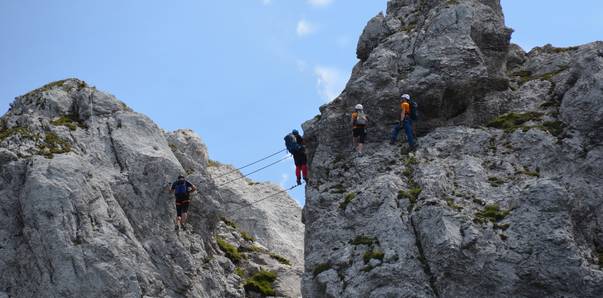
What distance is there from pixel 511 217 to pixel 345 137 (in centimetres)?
1071

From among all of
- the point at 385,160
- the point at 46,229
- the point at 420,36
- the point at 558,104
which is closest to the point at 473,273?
the point at 385,160

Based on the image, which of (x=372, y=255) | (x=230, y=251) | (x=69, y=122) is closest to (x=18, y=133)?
(x=69, y=122)

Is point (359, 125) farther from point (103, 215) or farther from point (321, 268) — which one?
point (103, 215)

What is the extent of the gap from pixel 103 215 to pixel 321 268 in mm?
10892

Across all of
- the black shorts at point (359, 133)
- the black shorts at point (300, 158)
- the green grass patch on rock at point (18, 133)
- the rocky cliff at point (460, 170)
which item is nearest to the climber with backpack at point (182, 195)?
the black shorts at point (300, 158)

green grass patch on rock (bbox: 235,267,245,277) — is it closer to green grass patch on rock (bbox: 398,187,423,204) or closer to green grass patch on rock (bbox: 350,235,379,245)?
green grass patch on rock (bbox: 350,235,379,245)

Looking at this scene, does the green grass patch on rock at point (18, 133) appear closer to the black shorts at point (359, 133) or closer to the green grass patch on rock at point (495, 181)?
the black shorts at point (359, 133)

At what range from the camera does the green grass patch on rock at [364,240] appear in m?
29.7

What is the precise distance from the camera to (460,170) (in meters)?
31.5

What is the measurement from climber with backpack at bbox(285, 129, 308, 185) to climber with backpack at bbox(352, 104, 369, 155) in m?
2.97

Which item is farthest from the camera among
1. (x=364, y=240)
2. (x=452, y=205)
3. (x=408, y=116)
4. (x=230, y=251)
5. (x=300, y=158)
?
(x=230, y=251)

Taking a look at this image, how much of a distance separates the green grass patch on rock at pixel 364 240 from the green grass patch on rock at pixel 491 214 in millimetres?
4187

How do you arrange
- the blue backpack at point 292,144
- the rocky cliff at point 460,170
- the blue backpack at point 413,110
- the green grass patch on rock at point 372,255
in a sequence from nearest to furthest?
the rocky cliff at point 460,170, the green grass patch on rock at point 372,255, the blue backpack at point 413,110, the blue backpack at point 292,144

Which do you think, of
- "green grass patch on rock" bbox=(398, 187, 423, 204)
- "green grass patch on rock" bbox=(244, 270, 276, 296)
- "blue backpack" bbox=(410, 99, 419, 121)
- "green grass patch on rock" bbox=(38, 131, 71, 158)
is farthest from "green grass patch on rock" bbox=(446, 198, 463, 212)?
"green grass patch on rock" bbox=(38, 131, 71, 158)
